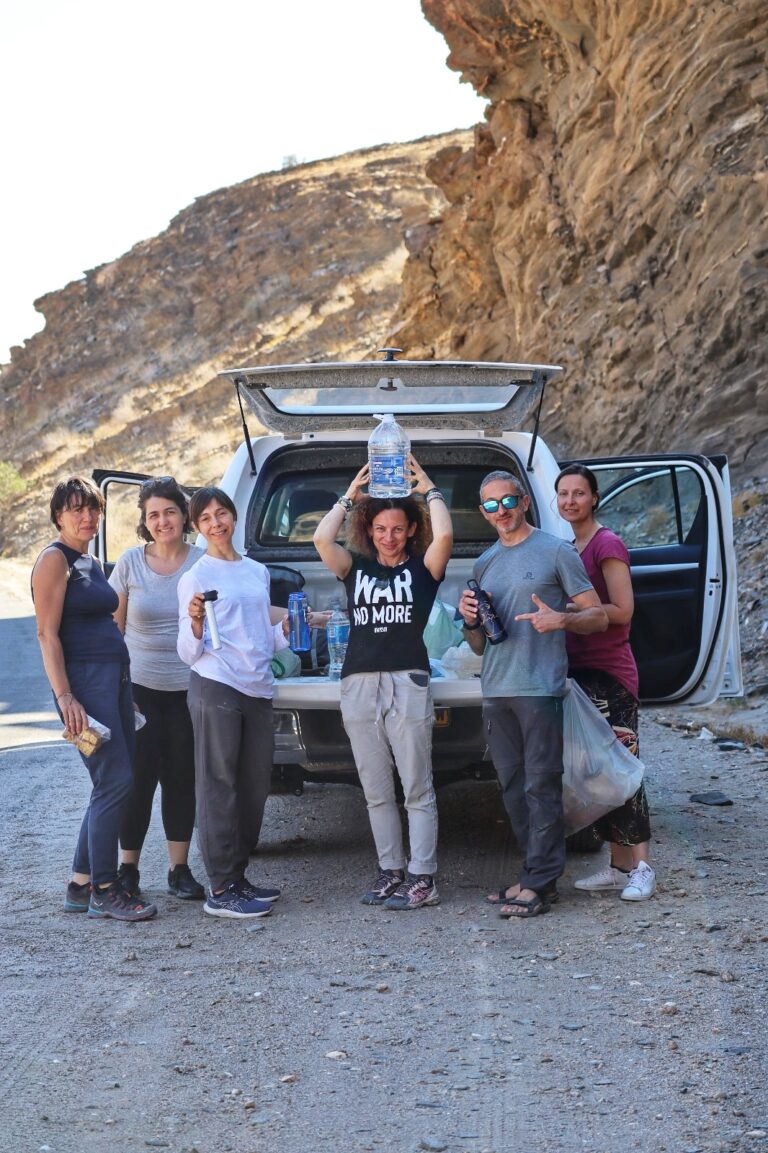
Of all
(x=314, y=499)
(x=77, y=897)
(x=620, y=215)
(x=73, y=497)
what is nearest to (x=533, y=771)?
(x=77, y=897)

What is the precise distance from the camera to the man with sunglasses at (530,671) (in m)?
5.55

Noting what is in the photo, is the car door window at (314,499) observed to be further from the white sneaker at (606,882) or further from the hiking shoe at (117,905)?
the hiking shoe at (117,905)

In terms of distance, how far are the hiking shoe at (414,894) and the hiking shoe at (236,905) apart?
52 cm

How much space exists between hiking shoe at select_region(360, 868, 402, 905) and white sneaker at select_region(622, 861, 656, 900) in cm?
95

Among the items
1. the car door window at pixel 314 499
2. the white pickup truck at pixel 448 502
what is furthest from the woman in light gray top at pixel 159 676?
the car door window at pixel 314 499

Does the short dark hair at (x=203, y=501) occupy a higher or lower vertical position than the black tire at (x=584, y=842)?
higher

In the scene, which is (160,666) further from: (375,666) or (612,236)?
(612,236)

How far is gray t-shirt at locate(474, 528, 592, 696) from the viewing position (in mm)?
5551

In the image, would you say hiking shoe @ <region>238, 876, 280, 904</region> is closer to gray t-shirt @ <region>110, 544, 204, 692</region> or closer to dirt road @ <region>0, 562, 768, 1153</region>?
dirt road @ <region>0, 562, 768, 1153</region>

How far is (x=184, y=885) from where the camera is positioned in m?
6.11

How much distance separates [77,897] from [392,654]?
5.59 feet

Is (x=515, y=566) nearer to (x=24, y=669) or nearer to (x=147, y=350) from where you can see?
(x=24, y=669)

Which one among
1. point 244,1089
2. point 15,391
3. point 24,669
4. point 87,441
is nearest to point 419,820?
point 244,1089

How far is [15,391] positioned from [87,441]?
5.66 m
